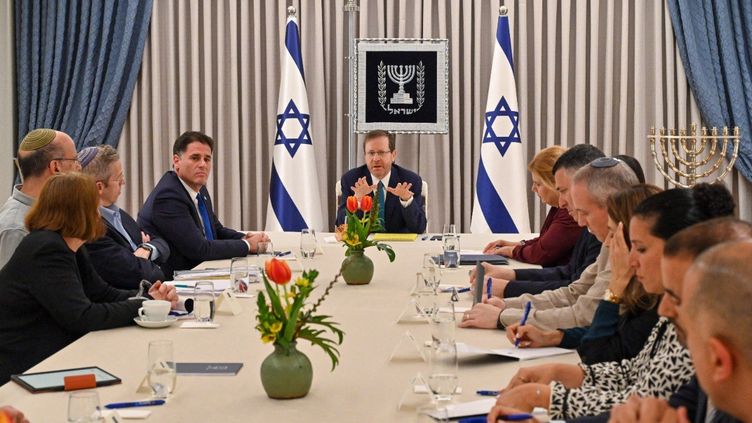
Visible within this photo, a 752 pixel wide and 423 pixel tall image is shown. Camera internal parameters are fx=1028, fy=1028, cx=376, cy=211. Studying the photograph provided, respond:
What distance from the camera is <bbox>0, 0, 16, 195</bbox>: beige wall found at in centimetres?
837

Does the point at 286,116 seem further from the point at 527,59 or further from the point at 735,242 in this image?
the point at 735,242

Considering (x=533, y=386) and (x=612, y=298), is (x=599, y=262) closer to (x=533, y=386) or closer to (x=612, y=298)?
(x=612, y=298)

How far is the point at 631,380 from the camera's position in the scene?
8.57 feet

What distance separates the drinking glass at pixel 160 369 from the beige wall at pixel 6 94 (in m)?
6.46

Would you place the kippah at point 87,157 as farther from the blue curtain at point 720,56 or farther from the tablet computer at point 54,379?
the blue curtain at point 720,56

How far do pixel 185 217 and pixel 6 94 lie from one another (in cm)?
364

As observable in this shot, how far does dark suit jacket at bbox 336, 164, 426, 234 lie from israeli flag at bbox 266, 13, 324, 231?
1.16 meters

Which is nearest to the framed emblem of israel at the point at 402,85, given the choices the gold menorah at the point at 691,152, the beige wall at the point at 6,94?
the gold menorah at the point at 691,152

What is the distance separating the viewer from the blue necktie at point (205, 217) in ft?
19.5

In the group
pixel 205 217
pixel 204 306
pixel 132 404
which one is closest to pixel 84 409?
pixel 132 404

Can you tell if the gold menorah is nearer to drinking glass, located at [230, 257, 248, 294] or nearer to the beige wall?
drinking glass, located at [230, 257, 248, 294]

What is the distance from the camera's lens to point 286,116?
26.9 ft

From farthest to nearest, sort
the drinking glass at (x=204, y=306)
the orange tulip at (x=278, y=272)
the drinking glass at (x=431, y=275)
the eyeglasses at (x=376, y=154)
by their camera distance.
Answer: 1. the eyeglasses at (x=376, y=154)
2. the drinking glass at (x=431, y=275)
3. the drinking glass at (x=204, y=306)
4. the orange tulip at (x=278, y=272)

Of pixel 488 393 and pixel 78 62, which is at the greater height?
pixel 78 62
